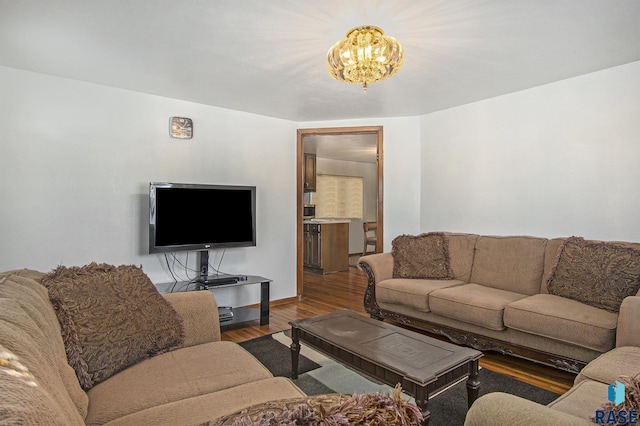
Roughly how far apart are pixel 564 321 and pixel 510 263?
37.2 inches

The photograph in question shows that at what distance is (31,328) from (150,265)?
107 inches

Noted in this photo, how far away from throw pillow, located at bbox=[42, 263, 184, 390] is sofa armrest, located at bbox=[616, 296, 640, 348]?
96.9 inches

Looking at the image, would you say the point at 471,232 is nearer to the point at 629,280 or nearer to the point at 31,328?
the point at 629,280

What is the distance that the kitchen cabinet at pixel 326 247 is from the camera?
680cm

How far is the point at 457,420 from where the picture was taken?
2.05 metres

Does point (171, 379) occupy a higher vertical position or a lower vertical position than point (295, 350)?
higher

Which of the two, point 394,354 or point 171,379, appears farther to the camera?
point 394,354

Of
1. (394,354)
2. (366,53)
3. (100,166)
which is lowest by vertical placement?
(394,354)

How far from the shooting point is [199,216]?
3.69 m

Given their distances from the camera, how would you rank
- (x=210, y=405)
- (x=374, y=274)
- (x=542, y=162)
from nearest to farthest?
(x=210, y=405) → (x=542, y=162) → (x=374, y=274)

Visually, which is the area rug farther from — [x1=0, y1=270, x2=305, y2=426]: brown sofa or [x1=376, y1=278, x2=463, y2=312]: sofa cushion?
[x1=0, y1=270, x2=305, y2=426]: brown sofa

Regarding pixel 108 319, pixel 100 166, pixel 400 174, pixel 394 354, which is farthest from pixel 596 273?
pixel 100 166

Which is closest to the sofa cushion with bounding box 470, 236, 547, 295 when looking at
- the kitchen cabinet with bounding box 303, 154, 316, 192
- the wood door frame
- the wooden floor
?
the wooden floor

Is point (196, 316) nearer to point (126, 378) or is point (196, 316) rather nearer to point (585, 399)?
point (126, 378)
